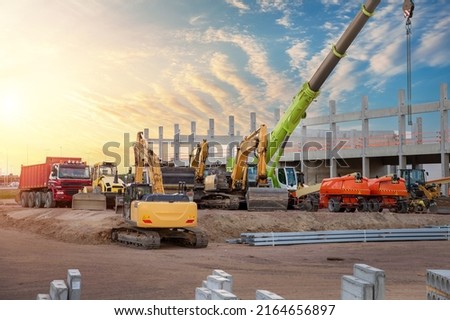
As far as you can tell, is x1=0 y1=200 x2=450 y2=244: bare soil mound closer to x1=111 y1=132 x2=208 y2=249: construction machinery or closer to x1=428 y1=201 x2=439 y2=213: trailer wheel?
x1=111 y1=132 x2=208 y2=249: construction machinery

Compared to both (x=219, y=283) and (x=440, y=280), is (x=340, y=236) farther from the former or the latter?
(x=219, y=283)

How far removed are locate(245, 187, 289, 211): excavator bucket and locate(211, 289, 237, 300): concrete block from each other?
16678 millimetres

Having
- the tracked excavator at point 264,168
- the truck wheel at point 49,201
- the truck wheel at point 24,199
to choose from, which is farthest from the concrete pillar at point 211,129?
the truck wheel at point 24,199

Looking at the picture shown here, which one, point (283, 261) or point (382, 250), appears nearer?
point (283, 261)

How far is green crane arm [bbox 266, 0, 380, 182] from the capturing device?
53.2ft

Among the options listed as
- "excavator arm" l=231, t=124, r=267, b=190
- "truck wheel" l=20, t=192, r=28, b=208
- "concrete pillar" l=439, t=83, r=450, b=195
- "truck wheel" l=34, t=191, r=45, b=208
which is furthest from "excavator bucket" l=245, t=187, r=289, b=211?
"truck wheel" l=20, t=192, r=28, b=208

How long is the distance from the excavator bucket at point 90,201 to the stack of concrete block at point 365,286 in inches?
710

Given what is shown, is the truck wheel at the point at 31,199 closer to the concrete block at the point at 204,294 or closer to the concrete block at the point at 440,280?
the concrete block at the point at 440,280

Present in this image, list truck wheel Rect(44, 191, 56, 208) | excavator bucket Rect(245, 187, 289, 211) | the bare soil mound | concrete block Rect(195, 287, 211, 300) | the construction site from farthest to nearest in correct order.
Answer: truck wheel Rect(44, 191, 56, 208) → excavator bucket Rect(245, 187, 289, 211) → the bare soil mound → the construction site → concrete block Rect(195, 287, 211, 300)

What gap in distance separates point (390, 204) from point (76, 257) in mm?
15114
